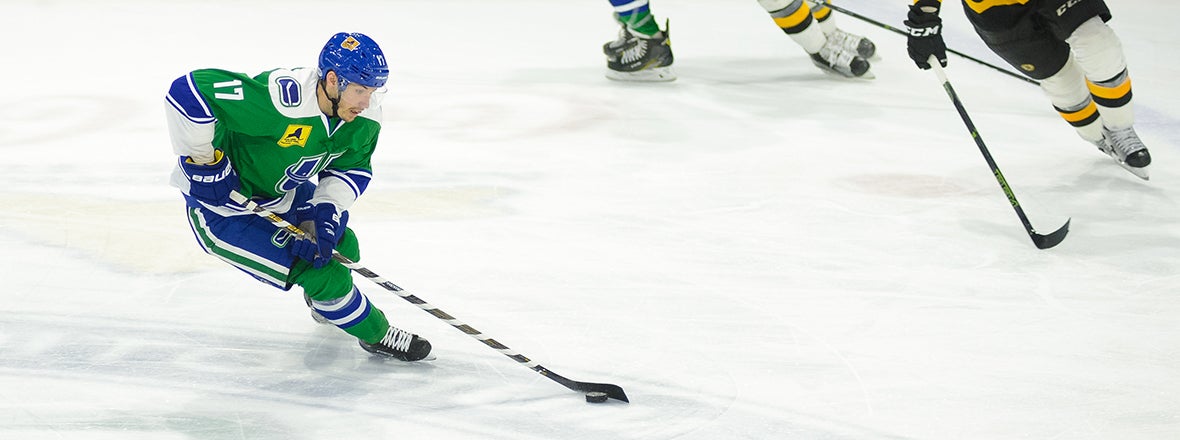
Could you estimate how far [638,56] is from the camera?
4922 mm

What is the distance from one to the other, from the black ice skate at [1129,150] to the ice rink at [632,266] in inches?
2.4

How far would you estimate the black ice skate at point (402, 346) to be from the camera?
2475mm

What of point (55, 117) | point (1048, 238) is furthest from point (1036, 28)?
point (55, 117)

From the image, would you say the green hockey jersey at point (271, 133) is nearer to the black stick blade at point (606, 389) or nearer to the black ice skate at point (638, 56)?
the black stick blade at point (606, 389)

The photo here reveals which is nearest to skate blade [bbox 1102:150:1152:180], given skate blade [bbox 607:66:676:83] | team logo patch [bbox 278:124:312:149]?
skate blade [bbox 607:66:676:83]

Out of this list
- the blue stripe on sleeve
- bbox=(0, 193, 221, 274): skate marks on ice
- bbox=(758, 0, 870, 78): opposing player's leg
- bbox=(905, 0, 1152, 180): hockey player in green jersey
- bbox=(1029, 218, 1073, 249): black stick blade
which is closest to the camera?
the blue stripe on sleeve

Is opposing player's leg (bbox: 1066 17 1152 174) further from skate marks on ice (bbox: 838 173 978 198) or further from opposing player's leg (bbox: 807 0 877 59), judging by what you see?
opposing player's leg (bbox: 807 0 877 59)

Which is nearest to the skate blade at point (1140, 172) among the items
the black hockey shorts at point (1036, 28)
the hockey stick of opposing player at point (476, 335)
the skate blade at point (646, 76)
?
the black hockey shorts at point (1036, 28)

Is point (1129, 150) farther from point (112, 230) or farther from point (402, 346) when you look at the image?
point (112, 230)

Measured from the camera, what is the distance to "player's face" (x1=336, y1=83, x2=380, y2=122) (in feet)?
7.34

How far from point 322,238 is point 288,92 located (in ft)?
0.97

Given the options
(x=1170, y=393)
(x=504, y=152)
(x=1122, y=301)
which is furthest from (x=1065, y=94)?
(x=504, y=152)

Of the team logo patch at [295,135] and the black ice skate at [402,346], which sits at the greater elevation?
the team logo patch at [295,135]

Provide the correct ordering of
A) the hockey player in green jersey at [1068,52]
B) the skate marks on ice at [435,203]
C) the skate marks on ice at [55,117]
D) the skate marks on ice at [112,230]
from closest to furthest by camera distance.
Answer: the skate marks on ice at [112,230] < the skate marks on ice at [435,203] < the hockey player in green jersey at [1068,52] < the skate marks on ice at [55,117]
